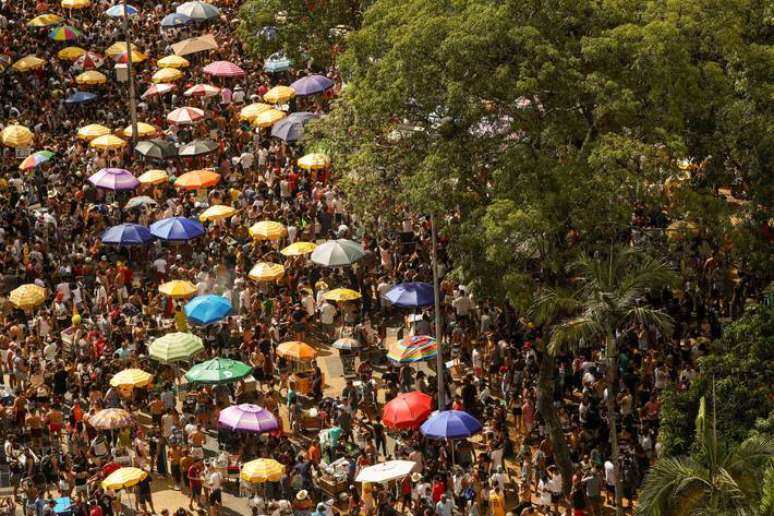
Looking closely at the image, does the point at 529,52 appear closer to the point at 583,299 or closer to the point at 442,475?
the point at 583,299

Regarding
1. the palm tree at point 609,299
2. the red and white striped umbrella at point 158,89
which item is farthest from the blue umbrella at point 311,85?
the palm tree at point 609,299

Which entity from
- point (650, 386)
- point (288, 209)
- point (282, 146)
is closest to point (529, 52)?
point (650, 386)

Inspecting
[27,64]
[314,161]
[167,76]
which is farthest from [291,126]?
[27,64]

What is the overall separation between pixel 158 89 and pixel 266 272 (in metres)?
16.7

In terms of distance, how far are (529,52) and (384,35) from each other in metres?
4.28

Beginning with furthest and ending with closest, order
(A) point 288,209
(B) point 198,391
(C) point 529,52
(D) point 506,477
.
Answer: (A) point 288,209, (B) point 198,391, (D) point 506,477, (C) point 529,52

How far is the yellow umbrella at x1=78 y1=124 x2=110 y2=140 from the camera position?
55219 millimetres

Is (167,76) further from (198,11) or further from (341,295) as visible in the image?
(341,295)

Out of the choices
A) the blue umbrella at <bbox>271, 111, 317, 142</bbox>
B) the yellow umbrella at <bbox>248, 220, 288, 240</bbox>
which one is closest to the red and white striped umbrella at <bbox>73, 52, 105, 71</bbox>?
the blue umbrella at <bbox>271, 111, 317, 142</bbox>

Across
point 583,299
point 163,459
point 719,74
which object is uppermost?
point 719,74

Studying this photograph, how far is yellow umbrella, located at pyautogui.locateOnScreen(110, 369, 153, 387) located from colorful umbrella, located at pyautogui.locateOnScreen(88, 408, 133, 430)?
3.99 ft

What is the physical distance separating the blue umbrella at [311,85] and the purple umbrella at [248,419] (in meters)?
20.0

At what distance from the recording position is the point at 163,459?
3800cm

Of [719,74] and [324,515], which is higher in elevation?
[719,74]
